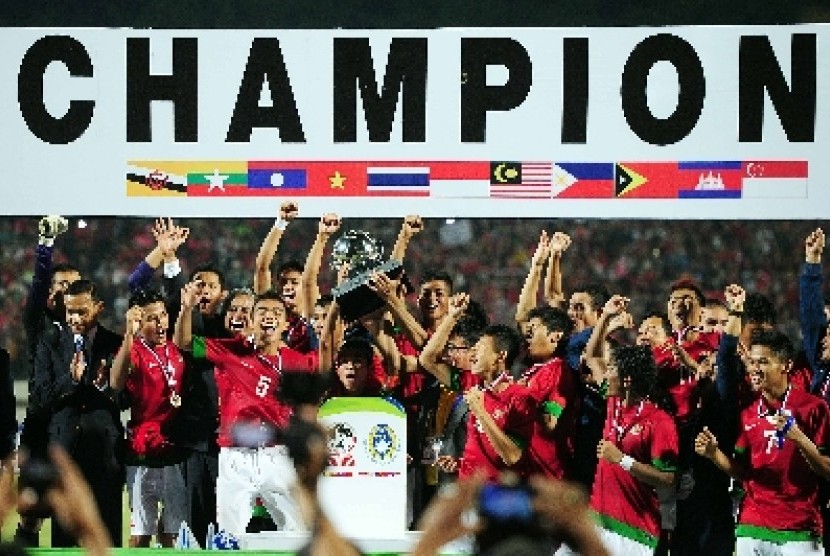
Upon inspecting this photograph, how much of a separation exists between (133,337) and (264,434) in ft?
2.66

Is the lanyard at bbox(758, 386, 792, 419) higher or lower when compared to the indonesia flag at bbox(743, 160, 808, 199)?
lower

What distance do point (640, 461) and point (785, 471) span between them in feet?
2.13

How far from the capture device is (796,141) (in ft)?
37.8

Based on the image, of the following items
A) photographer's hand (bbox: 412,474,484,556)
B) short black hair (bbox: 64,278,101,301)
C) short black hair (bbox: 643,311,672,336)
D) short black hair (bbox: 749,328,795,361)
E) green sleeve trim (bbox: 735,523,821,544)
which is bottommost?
green sleeve trim (bbox: 735,523,821,544)

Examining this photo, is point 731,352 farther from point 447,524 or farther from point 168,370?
point 447,524

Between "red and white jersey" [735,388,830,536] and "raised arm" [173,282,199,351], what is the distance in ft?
9.27

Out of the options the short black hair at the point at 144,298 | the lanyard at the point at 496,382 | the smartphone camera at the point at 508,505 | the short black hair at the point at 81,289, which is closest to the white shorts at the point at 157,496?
the short black hair at the point at 144,298

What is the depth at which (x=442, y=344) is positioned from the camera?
996 centimetres

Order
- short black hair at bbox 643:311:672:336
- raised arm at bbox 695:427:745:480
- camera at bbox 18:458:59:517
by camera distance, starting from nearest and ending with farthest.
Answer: camera at bbox 18:458:59:517, raised arm at bbox 695:427:745:480, short black hair at bbox 643:311:672:336

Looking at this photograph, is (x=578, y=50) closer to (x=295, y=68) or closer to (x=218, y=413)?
(x=295, y=68)

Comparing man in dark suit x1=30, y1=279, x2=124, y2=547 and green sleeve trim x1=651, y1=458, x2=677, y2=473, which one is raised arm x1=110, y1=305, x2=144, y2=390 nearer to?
man in dark suit x1=30, y1=279, x2=124, y2=547

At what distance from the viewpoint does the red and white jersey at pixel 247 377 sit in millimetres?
10141

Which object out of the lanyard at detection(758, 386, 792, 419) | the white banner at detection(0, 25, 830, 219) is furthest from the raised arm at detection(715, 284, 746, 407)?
the white banner at detection(0, 25, 830, 219)

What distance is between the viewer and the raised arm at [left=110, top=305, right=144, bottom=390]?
991 cm
